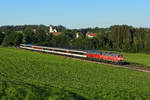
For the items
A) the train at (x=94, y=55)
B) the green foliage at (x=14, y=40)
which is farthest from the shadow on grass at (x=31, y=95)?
the green foliage at (x=14, y=40)

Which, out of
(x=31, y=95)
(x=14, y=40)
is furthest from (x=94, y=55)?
(x=14, y=40)

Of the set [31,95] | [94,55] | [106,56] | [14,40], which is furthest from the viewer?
[14,40]

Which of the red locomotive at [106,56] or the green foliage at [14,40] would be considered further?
the green foliage at [14,40]

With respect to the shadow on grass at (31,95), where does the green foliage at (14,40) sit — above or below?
above

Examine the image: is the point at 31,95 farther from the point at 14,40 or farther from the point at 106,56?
the point at 14,40

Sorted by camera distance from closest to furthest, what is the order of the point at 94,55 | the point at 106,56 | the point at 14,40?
1. the point at 106,56
2. the point at 94,55
3. the point at 14,40

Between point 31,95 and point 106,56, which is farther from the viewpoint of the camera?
point 106,56

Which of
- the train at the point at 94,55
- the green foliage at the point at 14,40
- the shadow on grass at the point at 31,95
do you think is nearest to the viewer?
the shadow on grass at the point at 31,95

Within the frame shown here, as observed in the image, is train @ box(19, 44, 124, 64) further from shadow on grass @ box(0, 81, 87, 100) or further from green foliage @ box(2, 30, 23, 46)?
green foliage @ box(2, 30, 23, 46)

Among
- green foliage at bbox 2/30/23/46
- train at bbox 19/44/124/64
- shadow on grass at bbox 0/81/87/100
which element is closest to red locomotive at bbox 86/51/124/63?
train at bbox 19/44/124/64

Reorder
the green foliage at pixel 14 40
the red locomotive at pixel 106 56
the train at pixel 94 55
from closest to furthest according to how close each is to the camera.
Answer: the red locomotive at pixel 106 56
the train at pixel 94 55
the green foliage at pixel 14 40

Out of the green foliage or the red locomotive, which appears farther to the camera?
the green foliage

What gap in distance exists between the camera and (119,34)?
10469cm

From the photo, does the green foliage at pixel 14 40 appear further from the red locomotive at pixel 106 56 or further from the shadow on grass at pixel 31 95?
the shadow on grass at pixel 31 95
